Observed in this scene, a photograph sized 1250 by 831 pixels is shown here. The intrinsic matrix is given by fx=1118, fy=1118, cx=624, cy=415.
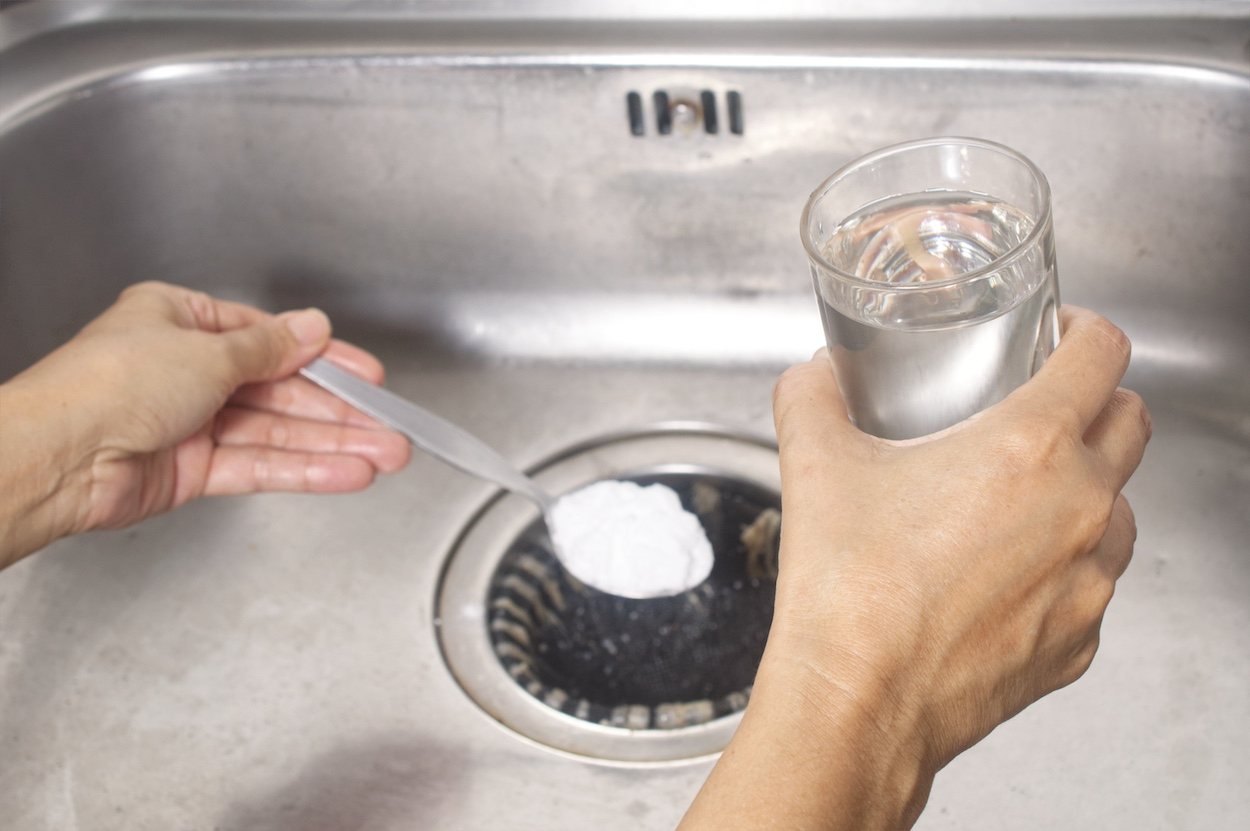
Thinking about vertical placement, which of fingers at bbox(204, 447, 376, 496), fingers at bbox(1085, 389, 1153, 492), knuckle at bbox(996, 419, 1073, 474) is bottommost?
fingers at bbox(204, 447, 376, 496)

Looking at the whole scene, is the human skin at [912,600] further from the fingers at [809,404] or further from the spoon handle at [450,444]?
the spoon handle at [450,444]

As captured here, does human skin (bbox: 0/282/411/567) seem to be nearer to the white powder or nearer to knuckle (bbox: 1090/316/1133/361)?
the white powder

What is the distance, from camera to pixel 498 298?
915 millimetres

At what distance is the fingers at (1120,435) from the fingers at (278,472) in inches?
19.9

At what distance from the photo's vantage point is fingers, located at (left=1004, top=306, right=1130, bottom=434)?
42cm

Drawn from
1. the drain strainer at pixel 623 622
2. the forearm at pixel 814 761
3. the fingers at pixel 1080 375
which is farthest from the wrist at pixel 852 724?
the drain strainer at pixel 623 622

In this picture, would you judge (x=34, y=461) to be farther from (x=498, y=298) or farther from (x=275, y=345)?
(x=498, y=298)

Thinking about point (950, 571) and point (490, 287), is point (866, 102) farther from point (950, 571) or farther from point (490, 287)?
point (950, 571)

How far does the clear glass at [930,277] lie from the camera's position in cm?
39

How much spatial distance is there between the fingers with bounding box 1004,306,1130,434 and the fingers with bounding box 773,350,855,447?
0.07 metres

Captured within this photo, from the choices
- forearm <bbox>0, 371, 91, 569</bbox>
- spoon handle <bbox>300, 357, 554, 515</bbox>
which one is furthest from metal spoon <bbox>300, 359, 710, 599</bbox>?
forearm <bbox>0, 371, 91, 569</bbox>

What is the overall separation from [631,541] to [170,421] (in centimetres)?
30

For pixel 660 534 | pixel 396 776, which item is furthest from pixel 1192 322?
pixel 396 776

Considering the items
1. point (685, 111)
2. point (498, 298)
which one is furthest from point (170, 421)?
point (685, 111)
